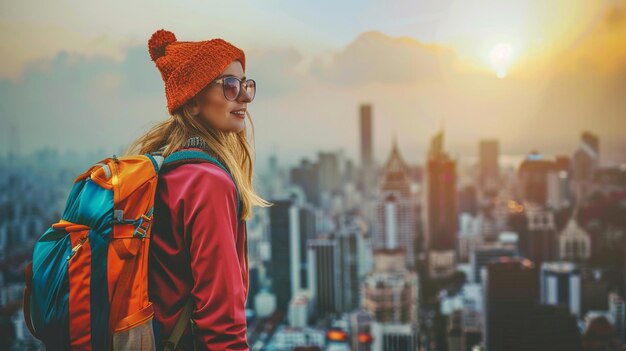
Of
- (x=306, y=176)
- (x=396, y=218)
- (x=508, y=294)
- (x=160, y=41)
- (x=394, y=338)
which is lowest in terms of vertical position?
(x=394, y=338)

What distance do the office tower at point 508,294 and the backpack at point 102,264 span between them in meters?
2.89

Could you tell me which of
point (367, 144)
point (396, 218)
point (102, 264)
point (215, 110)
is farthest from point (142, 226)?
point (396, 218)

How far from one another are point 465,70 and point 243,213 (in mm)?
2636

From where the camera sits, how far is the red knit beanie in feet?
2.74

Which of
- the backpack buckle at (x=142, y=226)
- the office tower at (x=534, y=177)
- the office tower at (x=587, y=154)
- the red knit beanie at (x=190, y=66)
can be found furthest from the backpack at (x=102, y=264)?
the office tower at (x=587, y=154)

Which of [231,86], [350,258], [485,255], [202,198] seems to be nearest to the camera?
[202,198]

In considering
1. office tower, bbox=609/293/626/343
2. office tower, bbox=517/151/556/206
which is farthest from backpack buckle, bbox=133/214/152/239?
office tower, bbox=609/293/626/343

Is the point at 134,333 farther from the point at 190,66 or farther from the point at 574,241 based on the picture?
the point at 574,241

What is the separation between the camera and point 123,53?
306 centimetres

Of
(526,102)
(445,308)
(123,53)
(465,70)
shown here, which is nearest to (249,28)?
Result: (123,53)

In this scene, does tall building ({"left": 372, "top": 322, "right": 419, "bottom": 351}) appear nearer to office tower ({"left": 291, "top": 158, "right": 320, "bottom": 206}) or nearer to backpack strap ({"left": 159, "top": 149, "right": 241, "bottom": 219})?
office tower ({"left": 291, "top": 158, "right": 320, "bottom": 206})

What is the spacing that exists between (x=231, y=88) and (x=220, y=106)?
3cm

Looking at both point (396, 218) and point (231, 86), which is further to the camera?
point (396, 218)

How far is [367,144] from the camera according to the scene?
3.42 metres
